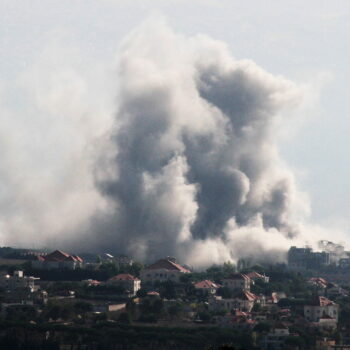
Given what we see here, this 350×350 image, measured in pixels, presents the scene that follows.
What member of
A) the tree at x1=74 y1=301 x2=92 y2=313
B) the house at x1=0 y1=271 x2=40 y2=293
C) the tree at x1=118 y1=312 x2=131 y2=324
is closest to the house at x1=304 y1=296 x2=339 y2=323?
the tree at x1=118 y1=312 x2=131 y2=324

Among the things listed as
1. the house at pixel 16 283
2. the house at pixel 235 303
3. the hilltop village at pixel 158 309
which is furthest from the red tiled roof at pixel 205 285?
the house at pixel 16 283

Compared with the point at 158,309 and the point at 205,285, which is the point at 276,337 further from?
the point at 205,285

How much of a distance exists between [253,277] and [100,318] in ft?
150

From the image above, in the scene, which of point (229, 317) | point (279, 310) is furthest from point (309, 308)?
point (229, 317)

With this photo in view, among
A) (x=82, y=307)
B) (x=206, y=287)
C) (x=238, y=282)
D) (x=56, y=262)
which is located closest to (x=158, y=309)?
(x=82, y=307)

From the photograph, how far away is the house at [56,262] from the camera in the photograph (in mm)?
192625

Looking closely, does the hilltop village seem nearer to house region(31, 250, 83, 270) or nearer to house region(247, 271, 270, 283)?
house region(31, 250, 83, 270)

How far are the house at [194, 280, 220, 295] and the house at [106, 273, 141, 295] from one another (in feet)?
22.7

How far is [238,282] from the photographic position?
18675 cm

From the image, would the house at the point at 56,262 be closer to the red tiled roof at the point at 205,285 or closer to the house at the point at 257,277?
the red tiled roof at the point at 205,285

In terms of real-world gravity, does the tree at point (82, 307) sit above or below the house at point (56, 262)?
below

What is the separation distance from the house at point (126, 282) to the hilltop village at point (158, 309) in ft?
0.37

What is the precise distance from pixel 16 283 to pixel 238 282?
27.0 meters

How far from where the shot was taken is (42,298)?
168 metres
